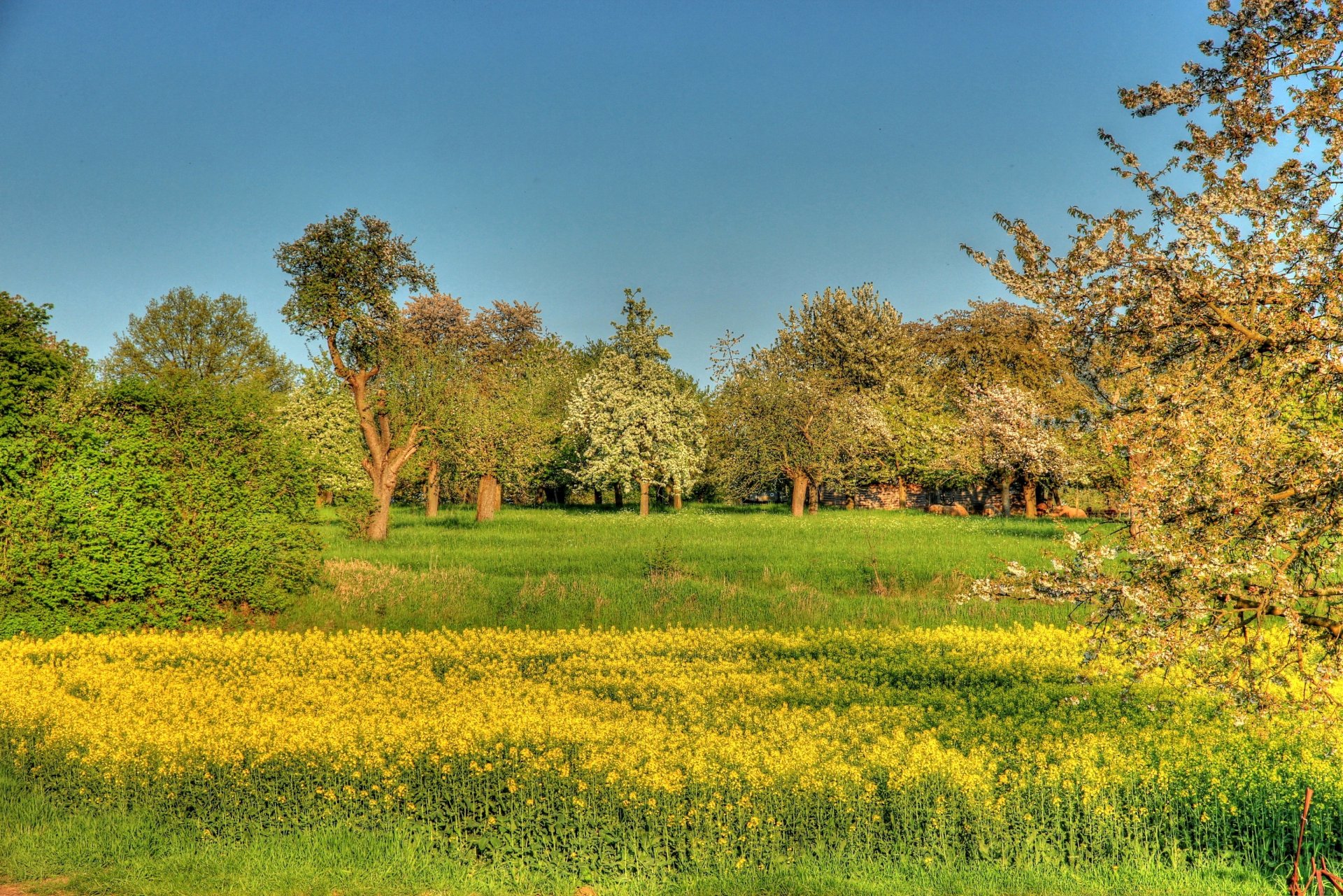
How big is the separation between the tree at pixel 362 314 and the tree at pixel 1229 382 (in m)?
25.7

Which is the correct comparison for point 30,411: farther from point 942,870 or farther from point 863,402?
point 863,402

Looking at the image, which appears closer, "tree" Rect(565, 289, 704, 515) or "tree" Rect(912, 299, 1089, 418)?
"tree" Rect(565, 289, 704, 515)

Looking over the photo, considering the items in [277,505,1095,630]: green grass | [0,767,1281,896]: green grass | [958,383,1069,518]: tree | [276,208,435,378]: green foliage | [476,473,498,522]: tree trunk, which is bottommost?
[0,767,1281,896]: green grass

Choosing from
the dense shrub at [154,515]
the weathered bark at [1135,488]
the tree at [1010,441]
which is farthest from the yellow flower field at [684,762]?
the dense shrub at [154,515]

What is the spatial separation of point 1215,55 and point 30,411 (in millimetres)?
15861

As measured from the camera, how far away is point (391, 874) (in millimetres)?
6367

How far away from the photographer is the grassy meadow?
6.41 meters

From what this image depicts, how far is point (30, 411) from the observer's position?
1366 cm

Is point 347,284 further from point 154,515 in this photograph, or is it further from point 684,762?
point 684,762

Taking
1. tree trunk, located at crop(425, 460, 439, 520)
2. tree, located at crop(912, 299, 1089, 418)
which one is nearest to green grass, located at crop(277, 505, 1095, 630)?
tree trunk, located at crop(425, 460, 439, 520)

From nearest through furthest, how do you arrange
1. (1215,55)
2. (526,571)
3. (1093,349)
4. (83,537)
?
(1215,55), (1093,349), (83,537), (526,571)

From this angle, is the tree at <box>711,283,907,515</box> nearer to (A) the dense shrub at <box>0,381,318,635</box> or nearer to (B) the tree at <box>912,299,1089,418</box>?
(B) the tree at <box>912,299,1089,418</box>

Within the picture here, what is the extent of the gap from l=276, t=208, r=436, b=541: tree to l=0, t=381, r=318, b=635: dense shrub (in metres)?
13.6

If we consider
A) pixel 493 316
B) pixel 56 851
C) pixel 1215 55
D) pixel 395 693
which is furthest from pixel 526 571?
pixel 493 316
